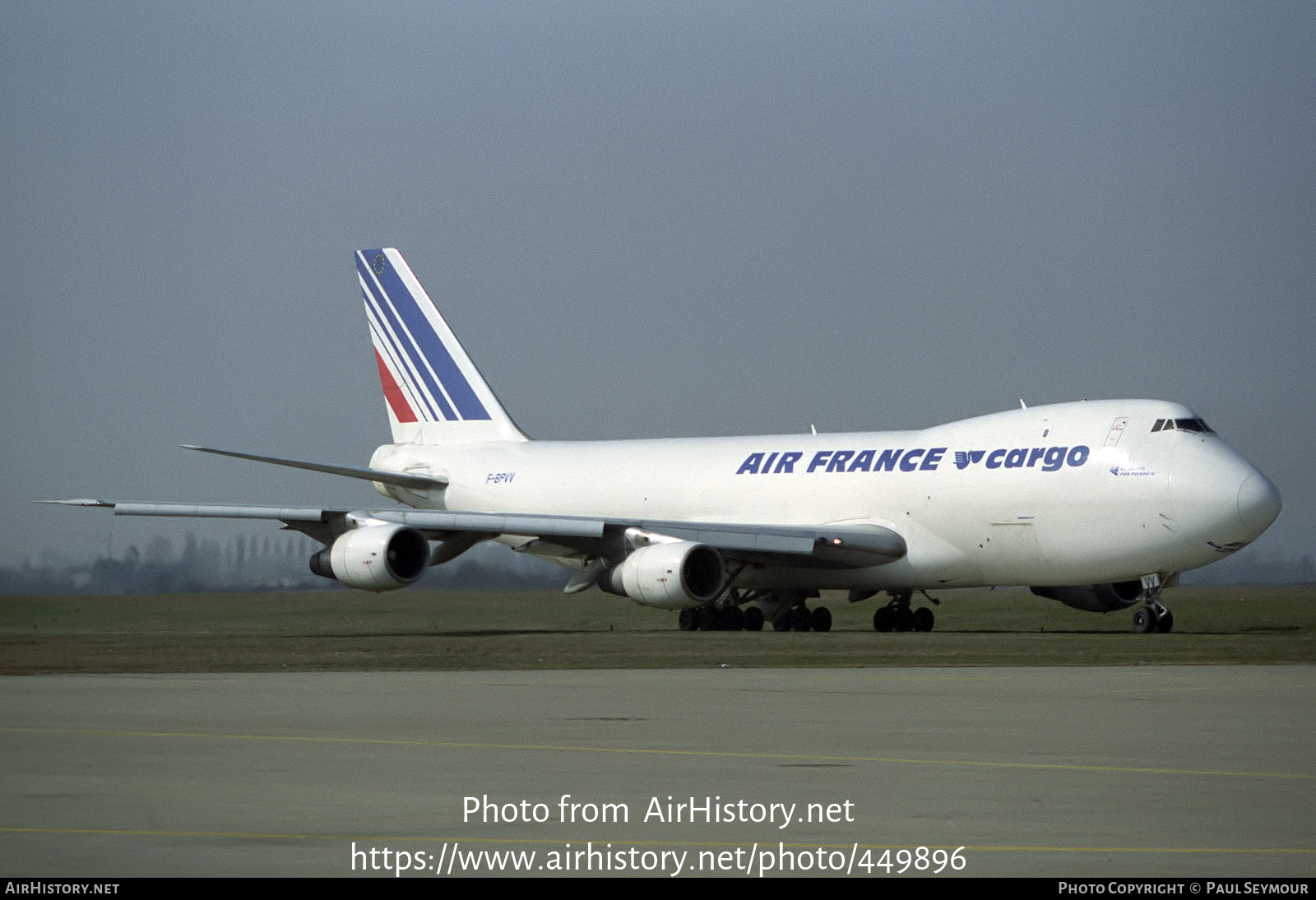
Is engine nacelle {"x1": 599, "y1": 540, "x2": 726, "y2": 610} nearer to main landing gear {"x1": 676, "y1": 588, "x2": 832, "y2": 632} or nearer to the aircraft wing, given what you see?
the aircraft wing

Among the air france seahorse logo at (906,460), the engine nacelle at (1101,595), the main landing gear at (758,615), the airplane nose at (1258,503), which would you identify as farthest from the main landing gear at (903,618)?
the airplane nose at (1258,503)

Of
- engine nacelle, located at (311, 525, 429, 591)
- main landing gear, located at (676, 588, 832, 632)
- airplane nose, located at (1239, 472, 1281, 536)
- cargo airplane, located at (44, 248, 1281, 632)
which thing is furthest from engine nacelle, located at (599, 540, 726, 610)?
airplane nose, located at (1239, 472, 1281, 536)

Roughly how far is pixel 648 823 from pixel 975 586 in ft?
88.2

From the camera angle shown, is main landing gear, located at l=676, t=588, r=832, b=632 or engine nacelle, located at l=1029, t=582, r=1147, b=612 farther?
main landing gear, located at l=676, t=588, r=832, b=632

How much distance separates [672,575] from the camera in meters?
32.4

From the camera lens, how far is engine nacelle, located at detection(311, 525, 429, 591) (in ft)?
109

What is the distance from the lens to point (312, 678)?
1975 cm

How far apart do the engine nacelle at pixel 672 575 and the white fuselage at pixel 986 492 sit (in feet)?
10.9

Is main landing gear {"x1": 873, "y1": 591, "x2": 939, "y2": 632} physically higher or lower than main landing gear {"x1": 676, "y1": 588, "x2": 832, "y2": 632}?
lower

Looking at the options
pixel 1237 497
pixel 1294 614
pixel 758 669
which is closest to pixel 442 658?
pixel 758 669

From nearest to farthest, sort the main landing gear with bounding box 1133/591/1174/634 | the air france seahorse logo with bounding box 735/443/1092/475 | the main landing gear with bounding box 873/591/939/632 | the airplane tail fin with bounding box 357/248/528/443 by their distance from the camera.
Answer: the main landing gear with bounding box 1133/591/1174/634 → the air france seahorse logo with bounding box 735/443/1092/475 → the main landing gear with bounding box 873/591/939/632 → the airplane tail fin with bounding box 357/248/528/443

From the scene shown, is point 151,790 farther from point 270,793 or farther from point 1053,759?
point 1053,759

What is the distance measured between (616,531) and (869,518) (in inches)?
180

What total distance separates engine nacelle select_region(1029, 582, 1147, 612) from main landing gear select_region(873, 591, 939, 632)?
205 cm
